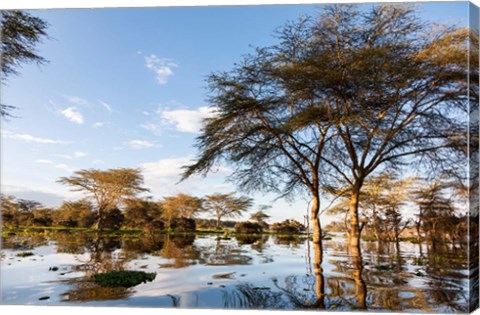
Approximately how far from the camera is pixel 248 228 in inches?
315

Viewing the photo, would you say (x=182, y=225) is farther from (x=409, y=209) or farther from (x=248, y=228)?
(x=409, y=209)

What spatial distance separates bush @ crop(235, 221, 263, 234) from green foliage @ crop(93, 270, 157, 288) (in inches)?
56.6

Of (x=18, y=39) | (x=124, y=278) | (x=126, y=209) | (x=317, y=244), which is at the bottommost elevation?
(x=124, y=278)

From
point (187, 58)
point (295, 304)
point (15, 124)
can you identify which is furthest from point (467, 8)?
point (15, 124)

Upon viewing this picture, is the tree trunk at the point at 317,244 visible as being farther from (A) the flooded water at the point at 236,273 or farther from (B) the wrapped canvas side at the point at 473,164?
(B) the wrapped canvas side at the point at 473,164

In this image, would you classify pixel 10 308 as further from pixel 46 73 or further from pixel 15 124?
pixel 46 73

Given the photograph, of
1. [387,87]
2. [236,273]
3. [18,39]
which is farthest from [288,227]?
[18,39]

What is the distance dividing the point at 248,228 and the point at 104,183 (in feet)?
7.63

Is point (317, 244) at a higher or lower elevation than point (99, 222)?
lower

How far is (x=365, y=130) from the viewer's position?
23.8ft

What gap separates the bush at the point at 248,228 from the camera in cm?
791

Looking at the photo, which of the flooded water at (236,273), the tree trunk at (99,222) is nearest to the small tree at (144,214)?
the flooded water at (236,273)

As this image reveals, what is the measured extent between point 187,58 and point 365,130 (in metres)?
2.76

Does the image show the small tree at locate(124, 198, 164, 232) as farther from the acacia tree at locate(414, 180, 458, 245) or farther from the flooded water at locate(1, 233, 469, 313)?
the acacia tree at locate(414, 180, 458, 245)
